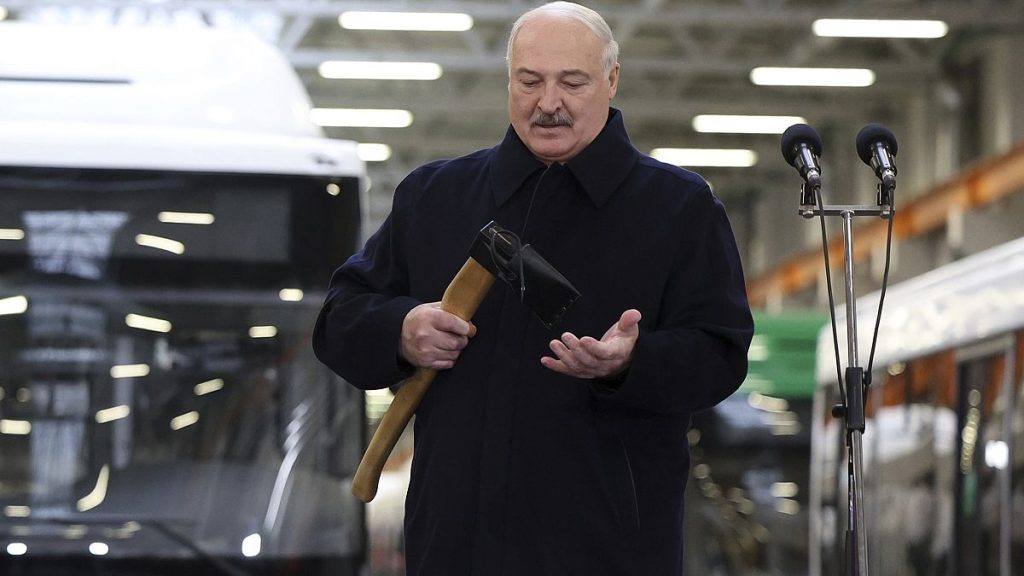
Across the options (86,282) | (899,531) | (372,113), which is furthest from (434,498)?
(372,113)

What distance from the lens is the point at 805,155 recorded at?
3.61 meters

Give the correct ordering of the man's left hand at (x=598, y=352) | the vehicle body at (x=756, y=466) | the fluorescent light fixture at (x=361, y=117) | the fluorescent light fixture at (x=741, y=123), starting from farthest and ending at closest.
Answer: the fluorescent light fixture at (x=741, y=123) < the fluorescent light fixture at (x=361, y=117) < the vehicle body at (x=756, y=466) < the man's left hand at (x=598, y=352)

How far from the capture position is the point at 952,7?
62.4 feet

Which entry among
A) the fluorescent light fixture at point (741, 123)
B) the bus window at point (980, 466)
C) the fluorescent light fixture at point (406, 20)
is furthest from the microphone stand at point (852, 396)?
the fluorescent light fixture at point (741, 123)

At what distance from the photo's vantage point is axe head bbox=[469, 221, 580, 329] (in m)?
2.76

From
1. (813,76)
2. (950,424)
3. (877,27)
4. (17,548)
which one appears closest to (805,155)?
(17,548)

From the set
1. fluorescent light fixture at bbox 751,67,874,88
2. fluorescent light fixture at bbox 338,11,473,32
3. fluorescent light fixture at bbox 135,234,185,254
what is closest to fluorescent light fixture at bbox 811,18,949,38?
fluorescent light fixture at bbox 751,67,874,88

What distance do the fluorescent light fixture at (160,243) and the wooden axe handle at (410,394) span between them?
3.03 metres

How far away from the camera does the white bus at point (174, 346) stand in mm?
5770

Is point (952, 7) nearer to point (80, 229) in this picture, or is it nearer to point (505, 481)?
point (80, 229)

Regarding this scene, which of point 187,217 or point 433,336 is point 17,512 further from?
point 433,336

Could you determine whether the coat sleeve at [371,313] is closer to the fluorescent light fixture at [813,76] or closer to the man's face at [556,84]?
the man's face at [556,84]

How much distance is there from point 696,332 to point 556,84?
0.46 meters

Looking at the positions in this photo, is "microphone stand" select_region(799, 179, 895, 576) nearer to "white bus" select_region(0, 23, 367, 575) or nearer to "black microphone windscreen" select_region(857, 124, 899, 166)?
"black microphone windscreen" select_region(857, 124, 899, 166)
